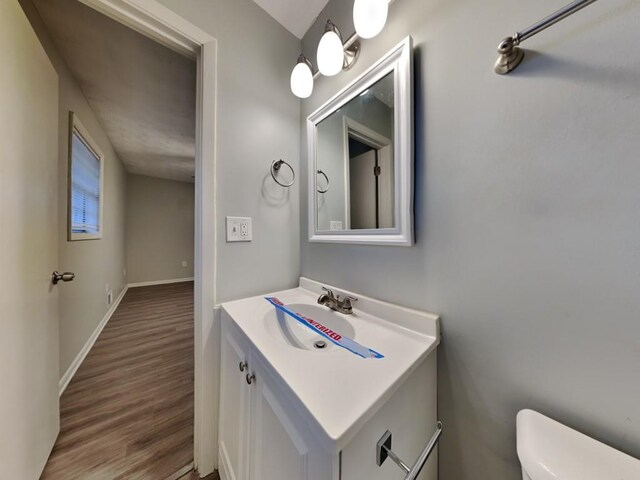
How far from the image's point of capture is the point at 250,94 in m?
1.10

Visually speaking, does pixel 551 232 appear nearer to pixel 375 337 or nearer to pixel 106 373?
pixel 375 337

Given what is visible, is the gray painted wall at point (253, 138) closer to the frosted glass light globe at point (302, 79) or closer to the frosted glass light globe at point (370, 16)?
the frosted glass light globe at point (302, 79)

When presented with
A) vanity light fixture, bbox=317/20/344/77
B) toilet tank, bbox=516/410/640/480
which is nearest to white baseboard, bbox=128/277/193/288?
vanity light fixture, bbox=317/20/344/77

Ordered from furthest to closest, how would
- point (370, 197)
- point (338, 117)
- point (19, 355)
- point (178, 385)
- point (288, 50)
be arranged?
1. point (178, 385)
2. point (288, 50)
3. point (338, 117)
4. point (370, 197)
5. point (19, 355)

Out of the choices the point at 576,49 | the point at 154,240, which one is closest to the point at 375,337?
the point at 576,49

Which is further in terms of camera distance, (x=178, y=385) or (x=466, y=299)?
(x=178, y=385)

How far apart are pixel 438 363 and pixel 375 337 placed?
0.23 meters

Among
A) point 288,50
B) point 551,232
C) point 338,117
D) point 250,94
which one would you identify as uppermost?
point 288,50

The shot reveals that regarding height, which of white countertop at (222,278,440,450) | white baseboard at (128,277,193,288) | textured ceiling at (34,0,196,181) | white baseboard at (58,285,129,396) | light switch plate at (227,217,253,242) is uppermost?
textured ceiling at (34,0,196,181)

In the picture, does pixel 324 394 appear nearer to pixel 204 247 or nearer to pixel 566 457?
pixel 566 457

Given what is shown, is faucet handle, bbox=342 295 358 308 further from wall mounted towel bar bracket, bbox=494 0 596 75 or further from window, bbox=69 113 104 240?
window, bbox=69 113 104 240

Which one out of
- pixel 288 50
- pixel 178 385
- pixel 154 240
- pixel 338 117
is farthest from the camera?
pixel 154 240

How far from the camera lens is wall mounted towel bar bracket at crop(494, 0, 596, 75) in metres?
0.43

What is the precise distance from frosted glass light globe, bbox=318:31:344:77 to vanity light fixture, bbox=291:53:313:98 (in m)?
0.14
